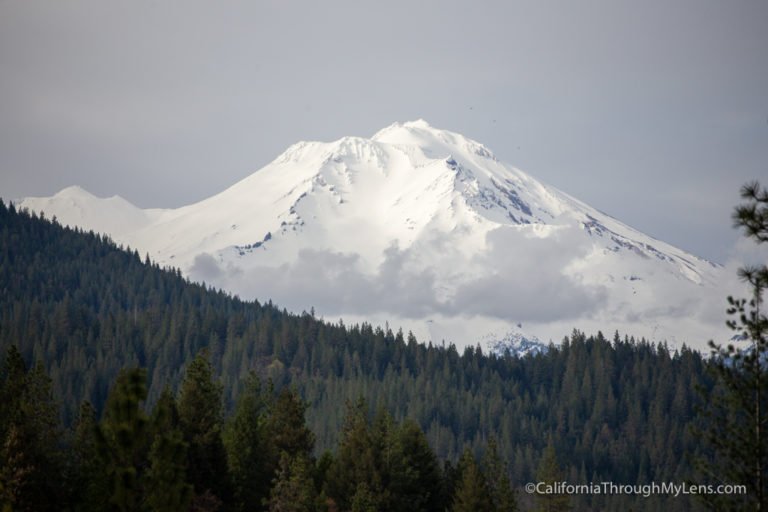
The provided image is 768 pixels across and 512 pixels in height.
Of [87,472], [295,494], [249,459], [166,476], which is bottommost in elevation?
[295,494]

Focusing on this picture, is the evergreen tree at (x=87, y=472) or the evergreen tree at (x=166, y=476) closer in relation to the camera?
the evergreen tree at (x=166, y=476)

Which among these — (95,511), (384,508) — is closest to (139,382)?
(95,511)

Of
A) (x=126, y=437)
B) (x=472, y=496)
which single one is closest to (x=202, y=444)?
(x=472, y=496)

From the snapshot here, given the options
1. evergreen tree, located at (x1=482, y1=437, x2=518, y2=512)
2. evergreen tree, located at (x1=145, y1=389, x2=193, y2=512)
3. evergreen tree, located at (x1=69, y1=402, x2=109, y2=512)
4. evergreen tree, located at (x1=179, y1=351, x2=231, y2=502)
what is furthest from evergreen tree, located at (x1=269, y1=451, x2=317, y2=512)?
evergreen tree, located at (x1=145, y1=389, x2=193, y2=512)

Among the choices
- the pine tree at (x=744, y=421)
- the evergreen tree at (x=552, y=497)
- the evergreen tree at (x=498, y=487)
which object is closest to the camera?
the pine tree at (x=744, y=421)

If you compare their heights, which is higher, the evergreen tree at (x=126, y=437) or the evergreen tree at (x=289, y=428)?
the evergreen tree at (x=289, y=428)

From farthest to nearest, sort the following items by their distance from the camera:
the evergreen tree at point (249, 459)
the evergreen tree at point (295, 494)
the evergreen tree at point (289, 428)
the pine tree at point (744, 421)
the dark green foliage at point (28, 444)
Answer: the evergreen tree at point (289, 428), the evergreen tree at point (249, 459), the evergreen tree at point (295, 494), the dark green foliage at point (28, 444), the pine tree at point (744, 421)

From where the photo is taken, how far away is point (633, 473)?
6644 inches

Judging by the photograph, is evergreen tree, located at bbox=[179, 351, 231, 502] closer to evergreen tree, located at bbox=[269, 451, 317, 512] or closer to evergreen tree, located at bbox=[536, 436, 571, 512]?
evergreen tree, located at bbox=[269, 451, 317, 512]

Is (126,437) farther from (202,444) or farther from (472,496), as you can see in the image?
(472,496)

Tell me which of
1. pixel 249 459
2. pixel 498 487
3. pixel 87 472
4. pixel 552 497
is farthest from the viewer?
pixel 552 497

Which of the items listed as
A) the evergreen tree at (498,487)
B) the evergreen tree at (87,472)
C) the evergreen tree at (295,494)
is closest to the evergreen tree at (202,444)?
the evergreen tree at (295,494)

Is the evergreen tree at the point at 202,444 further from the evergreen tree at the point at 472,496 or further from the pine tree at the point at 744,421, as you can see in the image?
the pine tree at the point at 744,421

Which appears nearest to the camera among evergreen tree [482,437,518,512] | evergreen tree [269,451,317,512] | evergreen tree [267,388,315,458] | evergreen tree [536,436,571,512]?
evergreen tree [269,451,317,512]
